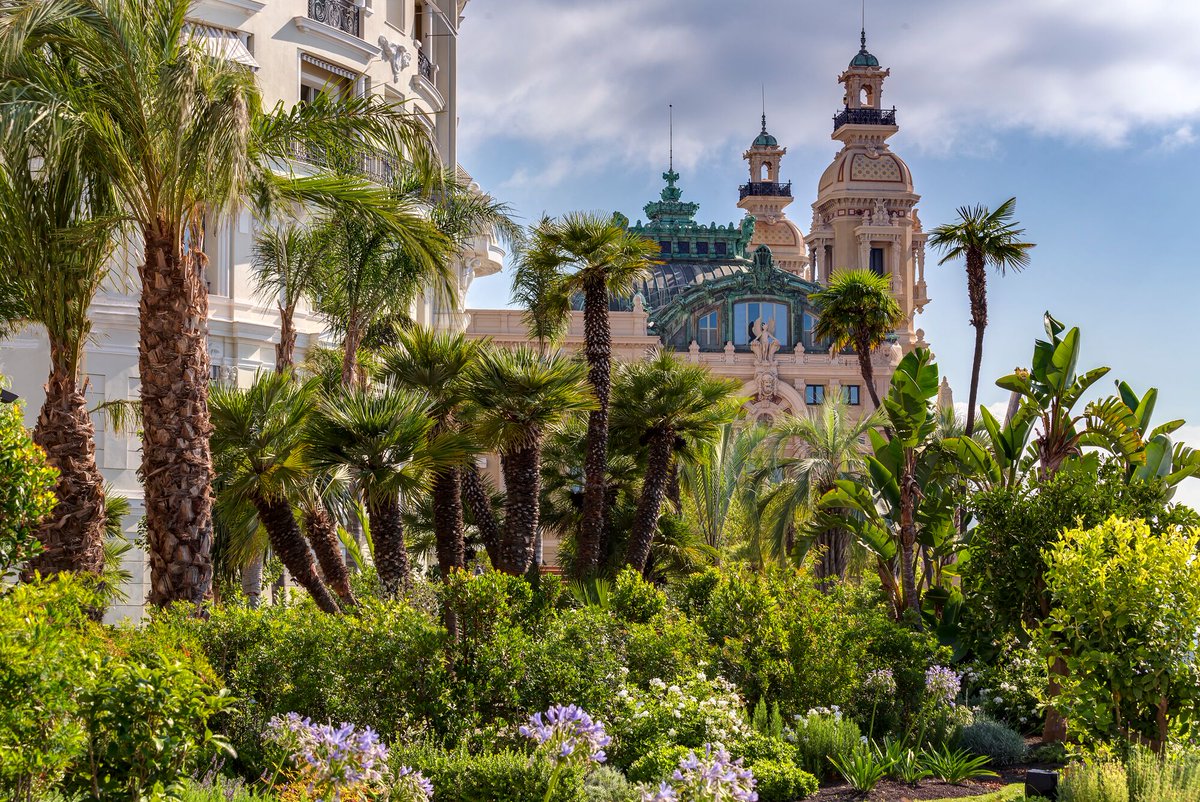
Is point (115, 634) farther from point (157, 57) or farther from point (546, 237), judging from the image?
point (546, 237)

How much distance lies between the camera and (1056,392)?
2034 cm

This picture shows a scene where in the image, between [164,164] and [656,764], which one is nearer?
[656,764]

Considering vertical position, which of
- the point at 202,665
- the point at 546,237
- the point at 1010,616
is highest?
the point at 546,237

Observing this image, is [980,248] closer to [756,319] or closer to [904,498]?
[904,498]

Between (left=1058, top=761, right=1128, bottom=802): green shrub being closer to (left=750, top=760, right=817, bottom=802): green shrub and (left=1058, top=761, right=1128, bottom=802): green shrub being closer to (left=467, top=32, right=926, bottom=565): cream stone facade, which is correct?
(left=750, top=760, right=817, bottom=802): green shrub

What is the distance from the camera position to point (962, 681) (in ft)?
65.5

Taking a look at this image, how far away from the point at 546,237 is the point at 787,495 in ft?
42.3

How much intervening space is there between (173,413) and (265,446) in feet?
8.33

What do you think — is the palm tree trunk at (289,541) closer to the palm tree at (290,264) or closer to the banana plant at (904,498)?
the palm tree at (290,264)

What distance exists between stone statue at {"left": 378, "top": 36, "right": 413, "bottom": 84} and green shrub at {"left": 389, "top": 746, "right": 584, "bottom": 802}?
22221 mm

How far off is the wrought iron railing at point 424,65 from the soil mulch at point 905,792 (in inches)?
951

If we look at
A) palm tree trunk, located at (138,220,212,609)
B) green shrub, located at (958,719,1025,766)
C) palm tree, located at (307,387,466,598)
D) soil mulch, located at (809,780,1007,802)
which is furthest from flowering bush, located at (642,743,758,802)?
palm tree, located at (307,387,466,598)

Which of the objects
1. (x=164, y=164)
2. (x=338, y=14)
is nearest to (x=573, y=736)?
(x=164, y=164)

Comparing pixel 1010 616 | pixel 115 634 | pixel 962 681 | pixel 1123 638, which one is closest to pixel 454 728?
pixel 115 634
